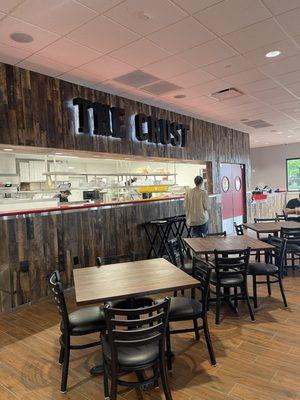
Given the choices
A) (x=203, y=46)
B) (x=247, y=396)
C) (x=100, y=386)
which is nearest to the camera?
(x=247, y=396)

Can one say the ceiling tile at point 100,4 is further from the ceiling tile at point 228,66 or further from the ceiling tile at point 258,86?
the ceiling tile at point 258,86

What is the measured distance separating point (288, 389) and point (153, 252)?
3871 millimetres

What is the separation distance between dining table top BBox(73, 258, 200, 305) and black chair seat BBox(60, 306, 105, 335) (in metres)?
0.27

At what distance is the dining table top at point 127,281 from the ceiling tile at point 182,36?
248 cm

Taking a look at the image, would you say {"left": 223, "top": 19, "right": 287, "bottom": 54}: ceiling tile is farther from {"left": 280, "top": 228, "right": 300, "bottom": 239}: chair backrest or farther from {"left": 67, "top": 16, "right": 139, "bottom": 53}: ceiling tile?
{"left": 280, "top": 228, "right": 300, "bottom": 239}: chair backrest

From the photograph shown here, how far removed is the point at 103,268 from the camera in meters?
3.00

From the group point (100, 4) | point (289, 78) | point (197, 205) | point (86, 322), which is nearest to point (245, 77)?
point (289, 78)

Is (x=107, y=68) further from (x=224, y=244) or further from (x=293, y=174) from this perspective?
(x=293, y=174)

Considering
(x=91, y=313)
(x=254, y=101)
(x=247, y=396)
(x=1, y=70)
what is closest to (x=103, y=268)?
(x=91, y=313)

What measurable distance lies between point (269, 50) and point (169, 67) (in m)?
1.33

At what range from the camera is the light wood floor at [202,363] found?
228 centimetres

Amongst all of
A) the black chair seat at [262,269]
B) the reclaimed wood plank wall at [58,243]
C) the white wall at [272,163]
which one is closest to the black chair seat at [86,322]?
the reclaimed wood plank wall at [58,243]

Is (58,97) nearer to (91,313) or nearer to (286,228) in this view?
(91,313)

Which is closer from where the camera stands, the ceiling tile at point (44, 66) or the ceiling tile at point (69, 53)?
the ceiling tile at point (69, 53)
